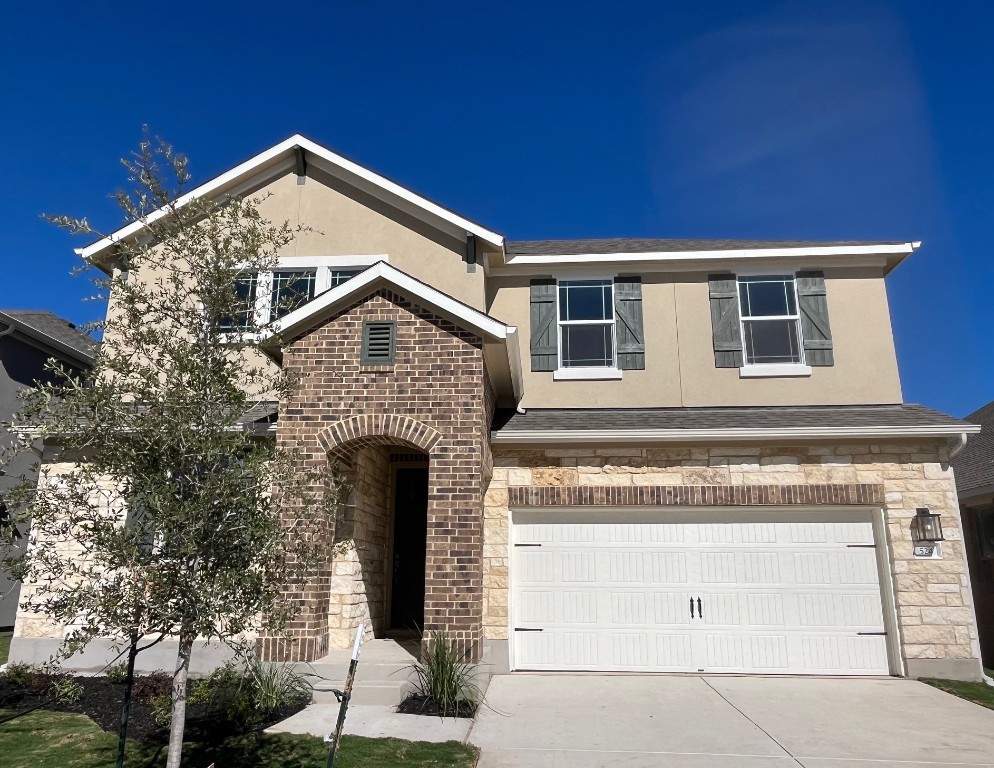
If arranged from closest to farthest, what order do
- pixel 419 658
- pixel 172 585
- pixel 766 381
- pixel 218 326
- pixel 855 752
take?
pixel 172 585 → pixel 218 326 → pixel 855 752 → pixel 419 658 → pixel 766 381

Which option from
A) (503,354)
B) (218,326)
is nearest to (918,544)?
(503,354)

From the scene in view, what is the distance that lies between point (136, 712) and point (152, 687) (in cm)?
80

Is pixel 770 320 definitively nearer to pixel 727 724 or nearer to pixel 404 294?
pixel 404 294

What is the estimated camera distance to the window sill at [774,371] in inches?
465

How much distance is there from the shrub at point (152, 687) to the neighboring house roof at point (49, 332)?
9.10m

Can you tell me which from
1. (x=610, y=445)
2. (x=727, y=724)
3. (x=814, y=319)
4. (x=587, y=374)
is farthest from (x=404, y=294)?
(x=814, y=319)

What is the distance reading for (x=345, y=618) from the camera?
924cm

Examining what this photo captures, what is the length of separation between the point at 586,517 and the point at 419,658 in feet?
10.7

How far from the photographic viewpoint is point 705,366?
1202 centimetres

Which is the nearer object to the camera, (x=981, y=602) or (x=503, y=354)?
(x=503, y=354)

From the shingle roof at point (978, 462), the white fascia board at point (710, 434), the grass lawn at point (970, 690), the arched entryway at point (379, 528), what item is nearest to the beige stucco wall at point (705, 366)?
the white fascia board at point (710, 434)

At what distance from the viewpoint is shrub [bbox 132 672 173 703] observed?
7891 millimetres

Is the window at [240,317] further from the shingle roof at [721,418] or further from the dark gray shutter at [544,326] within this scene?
the dark gray shutter at [544,326]

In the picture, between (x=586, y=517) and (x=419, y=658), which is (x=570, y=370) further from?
(x=419, y=658)
